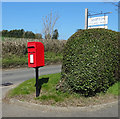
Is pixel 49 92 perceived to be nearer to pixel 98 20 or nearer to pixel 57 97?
pixel 57 97

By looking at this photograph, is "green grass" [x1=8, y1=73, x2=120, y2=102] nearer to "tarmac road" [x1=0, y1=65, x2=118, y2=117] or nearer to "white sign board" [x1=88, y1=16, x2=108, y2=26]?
"tarmac road" [x1=0, y1=65, x2=118, y2=117]

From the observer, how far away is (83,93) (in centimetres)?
552

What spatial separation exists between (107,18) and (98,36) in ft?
54.3

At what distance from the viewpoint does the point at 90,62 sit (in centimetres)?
538

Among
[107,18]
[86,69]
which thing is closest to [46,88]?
[86,69]

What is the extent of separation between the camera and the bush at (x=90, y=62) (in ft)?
17.5

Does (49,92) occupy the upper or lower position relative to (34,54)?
lower

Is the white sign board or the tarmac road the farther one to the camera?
the white sign board

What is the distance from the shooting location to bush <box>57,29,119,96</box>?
534cm

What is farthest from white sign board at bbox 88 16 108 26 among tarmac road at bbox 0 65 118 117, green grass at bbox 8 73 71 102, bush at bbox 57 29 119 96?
tarmac road at bbox 0 65 118 117

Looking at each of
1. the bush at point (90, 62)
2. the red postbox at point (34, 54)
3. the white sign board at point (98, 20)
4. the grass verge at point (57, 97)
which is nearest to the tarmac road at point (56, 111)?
the grass verge at point (57, 97)

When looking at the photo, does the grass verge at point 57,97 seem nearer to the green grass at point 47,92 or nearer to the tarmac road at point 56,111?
the green grass at point 47,92

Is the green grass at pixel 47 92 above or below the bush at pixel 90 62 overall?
below

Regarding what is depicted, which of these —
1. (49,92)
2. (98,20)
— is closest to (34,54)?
(49,92)
